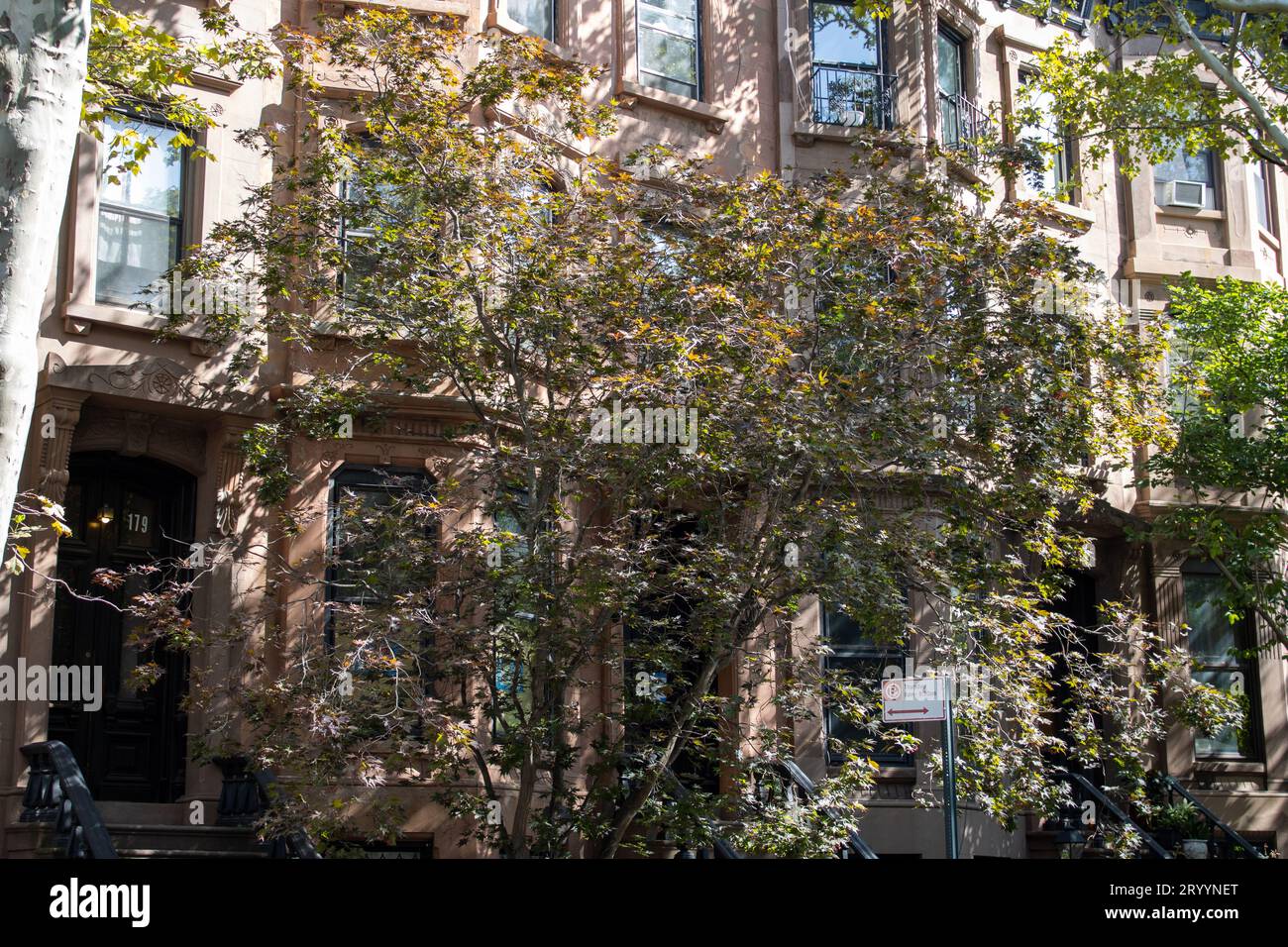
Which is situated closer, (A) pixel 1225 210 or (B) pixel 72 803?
(B) pixel 72 803

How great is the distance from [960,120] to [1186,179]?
167 inches

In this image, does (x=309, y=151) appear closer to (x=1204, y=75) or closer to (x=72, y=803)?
(x=72, y=803)

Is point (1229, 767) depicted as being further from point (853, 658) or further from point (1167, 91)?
point (1167, 91)

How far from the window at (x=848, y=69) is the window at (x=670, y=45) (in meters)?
1.66

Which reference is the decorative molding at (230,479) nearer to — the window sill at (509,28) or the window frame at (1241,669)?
the window sill at (509,28)

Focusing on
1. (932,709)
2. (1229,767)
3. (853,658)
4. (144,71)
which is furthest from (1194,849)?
(144,71)

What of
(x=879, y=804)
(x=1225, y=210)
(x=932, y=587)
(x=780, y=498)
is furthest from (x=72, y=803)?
(x=1225, y=210)

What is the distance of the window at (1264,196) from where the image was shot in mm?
24531

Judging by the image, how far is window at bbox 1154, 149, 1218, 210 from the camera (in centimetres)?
2338

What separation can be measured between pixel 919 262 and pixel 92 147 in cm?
804

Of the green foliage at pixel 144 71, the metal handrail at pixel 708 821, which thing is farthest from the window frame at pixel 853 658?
the green foliage at pixel 144 71

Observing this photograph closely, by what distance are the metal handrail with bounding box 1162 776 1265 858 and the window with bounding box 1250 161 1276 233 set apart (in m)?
9.08

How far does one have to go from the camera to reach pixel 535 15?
61.6 ft

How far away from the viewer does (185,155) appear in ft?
53.3
